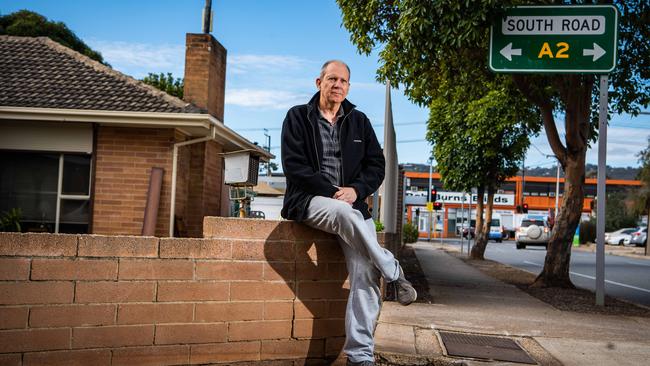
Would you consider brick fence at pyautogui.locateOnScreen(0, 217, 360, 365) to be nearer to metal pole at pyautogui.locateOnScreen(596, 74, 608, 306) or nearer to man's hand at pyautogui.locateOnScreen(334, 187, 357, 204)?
man's hand at pyautogui.locateOnScreen(334, 187, 357, 204)

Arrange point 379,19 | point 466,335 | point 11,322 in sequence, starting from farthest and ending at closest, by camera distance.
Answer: point 379,19, point 466,335, point 11,322

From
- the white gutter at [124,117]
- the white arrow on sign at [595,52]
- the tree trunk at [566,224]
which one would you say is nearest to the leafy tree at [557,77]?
the tree trunk at [566,224]

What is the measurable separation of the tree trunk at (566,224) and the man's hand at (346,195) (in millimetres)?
8560

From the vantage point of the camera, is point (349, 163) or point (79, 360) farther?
point (349, 163)

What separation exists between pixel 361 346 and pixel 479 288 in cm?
828

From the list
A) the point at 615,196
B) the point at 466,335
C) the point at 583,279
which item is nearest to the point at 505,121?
the point at 583,279

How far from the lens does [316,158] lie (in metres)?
4.42

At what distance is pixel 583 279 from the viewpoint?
16594 millimetres

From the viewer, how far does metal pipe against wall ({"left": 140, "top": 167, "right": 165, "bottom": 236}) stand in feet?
40.0

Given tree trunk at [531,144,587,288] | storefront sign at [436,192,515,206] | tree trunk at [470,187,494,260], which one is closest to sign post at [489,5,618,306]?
tree trunk at [531,144,587,288]

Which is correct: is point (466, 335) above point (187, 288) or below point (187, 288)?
below

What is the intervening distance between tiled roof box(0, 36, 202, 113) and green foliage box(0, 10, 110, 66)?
68.4 feet

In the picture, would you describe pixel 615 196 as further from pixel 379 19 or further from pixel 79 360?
pixel 79 360

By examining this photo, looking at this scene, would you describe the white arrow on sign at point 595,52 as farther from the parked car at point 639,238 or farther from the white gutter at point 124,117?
the parked car at point 639,238
